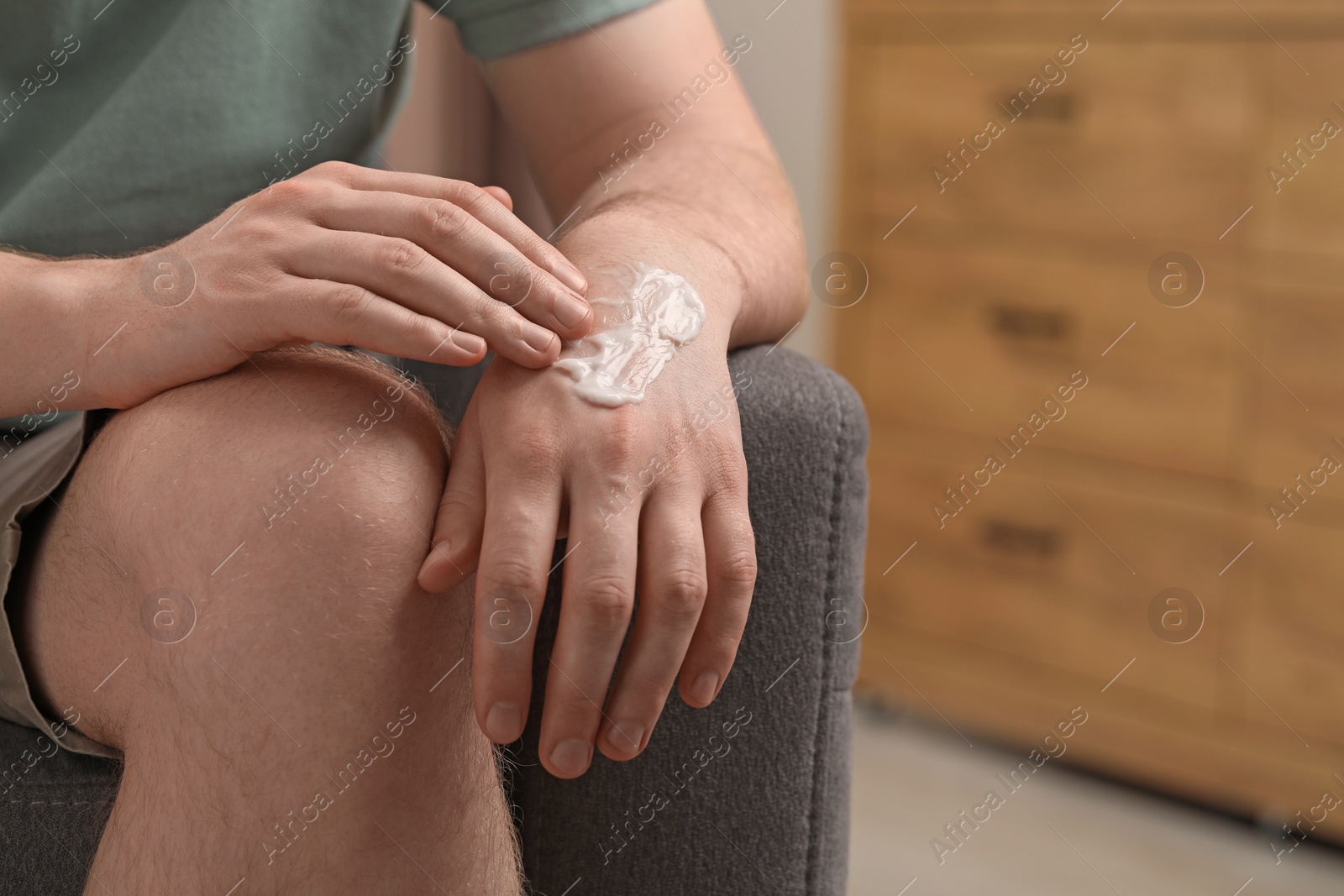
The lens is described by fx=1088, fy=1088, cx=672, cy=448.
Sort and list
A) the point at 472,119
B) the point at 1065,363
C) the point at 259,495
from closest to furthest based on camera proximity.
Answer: the point at 259,495, the point at 1065,363, the point at 472,119

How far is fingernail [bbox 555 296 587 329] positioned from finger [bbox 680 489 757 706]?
11cm

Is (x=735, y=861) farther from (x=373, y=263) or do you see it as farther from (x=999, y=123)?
(x=999, y=123)

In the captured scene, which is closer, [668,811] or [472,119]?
[668,811]

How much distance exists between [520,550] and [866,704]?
154 cm

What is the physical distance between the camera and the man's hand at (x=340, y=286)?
1.65 ft

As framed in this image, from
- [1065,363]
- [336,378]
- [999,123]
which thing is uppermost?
[336,378]

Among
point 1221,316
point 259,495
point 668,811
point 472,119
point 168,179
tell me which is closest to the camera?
point 259,495

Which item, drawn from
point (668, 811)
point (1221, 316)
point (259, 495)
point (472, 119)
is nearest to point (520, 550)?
point (259, 495)

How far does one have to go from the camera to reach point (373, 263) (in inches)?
20.0

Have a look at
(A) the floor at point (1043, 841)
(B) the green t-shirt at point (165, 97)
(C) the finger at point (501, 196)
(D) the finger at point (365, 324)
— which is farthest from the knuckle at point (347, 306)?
(A) the floor at point (1043, 841)

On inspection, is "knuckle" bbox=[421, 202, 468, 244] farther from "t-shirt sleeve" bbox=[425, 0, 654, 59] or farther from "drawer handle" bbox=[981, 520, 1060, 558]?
"drawer handle" bbox=[981, 520, 1060, 558]

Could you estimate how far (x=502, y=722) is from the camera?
0.46 meters

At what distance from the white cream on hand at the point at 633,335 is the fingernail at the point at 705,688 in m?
0.13

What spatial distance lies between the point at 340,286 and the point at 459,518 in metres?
0.12
